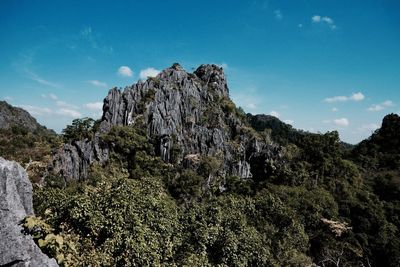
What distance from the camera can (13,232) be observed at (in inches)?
223

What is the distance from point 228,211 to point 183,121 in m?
47.4

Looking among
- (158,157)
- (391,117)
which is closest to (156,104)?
(158,157)

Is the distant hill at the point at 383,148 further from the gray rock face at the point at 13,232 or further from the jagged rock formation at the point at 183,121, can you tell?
the gray rock face at the point at 13,232

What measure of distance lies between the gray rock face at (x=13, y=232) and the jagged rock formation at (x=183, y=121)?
42.4 metres

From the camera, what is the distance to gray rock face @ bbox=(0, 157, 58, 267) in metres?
5.50

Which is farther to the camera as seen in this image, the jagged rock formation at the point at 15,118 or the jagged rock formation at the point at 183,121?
the jagged rock formation at the point at 15,118

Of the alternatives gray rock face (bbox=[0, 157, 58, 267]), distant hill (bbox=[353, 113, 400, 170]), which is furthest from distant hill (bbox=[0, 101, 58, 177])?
distant hill (bbox=[353, 113, 400, 170])

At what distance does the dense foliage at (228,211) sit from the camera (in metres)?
11.0

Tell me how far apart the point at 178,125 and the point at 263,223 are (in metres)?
44.1

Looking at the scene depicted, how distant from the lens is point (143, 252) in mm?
11031

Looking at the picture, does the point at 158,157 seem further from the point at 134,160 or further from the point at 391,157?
the point at 391,157

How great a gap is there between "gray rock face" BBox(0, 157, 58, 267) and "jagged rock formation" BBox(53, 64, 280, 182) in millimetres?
42374

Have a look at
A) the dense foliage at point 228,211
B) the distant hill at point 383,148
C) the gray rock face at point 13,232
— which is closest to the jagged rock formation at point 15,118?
the dense foliage at point 228,211

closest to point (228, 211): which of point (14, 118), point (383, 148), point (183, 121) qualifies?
point (183, 121)
